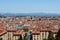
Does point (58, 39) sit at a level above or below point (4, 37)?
above

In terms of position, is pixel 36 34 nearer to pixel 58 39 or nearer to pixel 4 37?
pixel 4 37

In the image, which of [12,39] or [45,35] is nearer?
[12,39]

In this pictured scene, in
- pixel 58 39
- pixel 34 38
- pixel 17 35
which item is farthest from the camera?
pixel 34 38

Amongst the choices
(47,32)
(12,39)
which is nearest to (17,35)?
(12,39)

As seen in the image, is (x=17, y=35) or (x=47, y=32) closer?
(x=17, y=35)

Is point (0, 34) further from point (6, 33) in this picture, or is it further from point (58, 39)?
point (58, 39)

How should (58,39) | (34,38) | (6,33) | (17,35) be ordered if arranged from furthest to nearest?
(6,33) < (34,38) < (17,35) < (58,39)

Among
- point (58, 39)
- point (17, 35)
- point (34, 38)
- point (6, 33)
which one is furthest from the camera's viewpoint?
point (6, 33)

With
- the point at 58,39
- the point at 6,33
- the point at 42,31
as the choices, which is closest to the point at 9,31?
the point at 6,33

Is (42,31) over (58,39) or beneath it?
beneath
